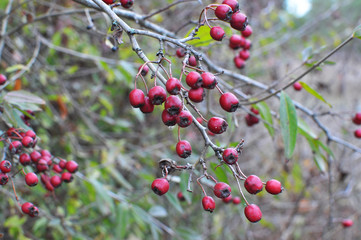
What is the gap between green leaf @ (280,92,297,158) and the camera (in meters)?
1.39

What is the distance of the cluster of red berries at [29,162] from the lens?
3.91 ft

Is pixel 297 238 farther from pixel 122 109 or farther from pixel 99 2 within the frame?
pixel 99 2

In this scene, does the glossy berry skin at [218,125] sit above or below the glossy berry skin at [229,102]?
below

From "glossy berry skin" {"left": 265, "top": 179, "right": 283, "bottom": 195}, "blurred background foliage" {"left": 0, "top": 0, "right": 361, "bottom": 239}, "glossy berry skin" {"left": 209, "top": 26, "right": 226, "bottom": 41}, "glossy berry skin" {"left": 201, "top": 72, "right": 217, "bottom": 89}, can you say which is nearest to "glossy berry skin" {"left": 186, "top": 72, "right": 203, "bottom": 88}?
"glossy berry skin" {"left": 201, "top": 72, "right": 217, "bottom": 89}

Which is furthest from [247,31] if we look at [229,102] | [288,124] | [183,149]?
[183,149]

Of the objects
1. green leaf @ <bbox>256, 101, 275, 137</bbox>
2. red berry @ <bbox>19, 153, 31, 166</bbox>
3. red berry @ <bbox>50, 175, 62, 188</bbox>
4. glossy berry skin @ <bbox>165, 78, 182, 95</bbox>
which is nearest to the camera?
glossy berry skin @ <bbox>165, 78, 182, 95</bbox>

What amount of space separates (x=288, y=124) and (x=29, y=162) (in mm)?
1197

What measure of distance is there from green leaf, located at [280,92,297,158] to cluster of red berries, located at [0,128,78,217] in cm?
100

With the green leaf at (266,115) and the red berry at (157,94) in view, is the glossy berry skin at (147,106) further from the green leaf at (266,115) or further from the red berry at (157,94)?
the green leaf at (266,115)

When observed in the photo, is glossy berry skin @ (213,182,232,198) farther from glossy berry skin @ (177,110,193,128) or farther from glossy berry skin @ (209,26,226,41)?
glossy berry skin @ (209,26,226,41)

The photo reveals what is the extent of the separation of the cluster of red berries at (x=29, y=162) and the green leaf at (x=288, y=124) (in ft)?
3.29

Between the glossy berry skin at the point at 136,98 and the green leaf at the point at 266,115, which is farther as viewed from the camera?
the green leaf at the point at 266,115

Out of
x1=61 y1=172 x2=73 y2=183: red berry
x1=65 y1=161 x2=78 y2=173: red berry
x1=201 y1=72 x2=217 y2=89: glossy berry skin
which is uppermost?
x1=201 y1=72 x2=217 y2=89: glossy berry skin

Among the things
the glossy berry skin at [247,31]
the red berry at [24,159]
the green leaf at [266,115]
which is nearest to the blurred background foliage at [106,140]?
the green leaf at [266,115]
